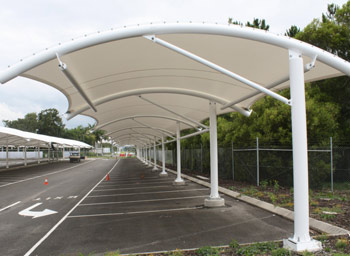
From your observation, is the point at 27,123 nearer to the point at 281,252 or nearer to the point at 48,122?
the point at 48,122

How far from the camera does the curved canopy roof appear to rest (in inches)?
250

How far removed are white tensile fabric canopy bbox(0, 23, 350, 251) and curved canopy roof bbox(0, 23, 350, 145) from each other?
19mm

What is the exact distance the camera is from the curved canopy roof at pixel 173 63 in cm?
636

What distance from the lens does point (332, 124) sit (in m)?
15.6

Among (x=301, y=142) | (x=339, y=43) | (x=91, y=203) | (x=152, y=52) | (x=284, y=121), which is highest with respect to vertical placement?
(x=339, y=43)

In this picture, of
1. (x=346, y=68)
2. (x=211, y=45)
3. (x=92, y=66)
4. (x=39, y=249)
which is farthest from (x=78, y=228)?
(x=346, y=68)

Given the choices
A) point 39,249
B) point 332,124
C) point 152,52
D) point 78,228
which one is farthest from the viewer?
point 332,124

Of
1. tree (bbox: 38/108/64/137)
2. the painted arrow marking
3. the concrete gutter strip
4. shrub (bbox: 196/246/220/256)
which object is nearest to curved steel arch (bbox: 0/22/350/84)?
the concrete gutter strip

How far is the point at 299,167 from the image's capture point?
246 inches

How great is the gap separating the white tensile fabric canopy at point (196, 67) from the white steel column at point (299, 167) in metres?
0.02

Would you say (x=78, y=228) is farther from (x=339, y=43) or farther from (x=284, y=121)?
(x=339, y=43)

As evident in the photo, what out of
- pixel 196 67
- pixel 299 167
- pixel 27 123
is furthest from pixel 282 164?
pixel 27 123

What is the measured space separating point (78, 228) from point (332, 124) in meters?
12.7

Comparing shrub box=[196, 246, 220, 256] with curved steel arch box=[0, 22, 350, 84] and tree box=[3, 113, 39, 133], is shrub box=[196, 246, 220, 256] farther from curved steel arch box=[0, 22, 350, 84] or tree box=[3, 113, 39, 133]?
tree box=[3, 113, 39, 133]
